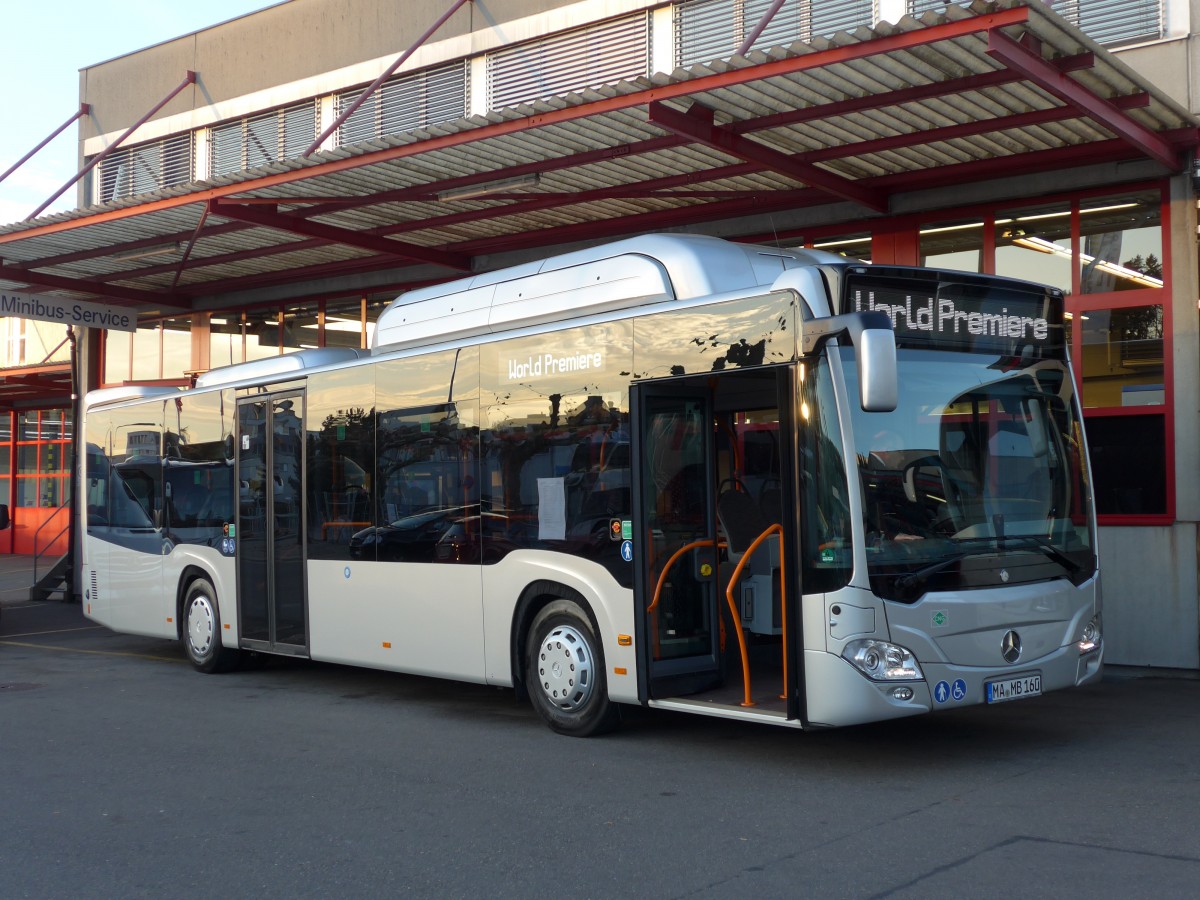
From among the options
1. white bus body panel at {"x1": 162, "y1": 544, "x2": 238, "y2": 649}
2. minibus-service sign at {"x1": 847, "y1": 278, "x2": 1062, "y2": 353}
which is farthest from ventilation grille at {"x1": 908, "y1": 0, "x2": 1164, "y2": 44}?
white bus body panel at {"x1": 162, "y1": 544, "x2": 238, "y2": 649}

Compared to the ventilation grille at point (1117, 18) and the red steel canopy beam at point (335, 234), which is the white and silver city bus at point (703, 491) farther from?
the ventilation grille at point (1117, 18)

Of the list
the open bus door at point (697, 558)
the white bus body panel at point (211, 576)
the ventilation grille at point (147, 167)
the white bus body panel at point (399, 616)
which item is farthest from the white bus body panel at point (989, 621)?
the ventilation grille at point (147, 167)

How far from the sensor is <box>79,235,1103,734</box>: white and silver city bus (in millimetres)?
7418

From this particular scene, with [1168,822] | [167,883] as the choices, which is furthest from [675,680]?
[167,883]

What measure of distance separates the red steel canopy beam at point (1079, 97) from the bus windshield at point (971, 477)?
2.36 meters

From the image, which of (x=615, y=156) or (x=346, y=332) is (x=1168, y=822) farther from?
(x=346, y=332)

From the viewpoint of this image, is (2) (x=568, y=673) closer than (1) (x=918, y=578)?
No

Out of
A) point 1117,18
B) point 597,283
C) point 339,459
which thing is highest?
point 1117,18

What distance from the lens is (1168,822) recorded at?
6383 mm

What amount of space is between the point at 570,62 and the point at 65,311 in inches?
315

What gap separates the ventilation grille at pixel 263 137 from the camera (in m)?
20.0

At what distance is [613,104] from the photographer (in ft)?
36.2

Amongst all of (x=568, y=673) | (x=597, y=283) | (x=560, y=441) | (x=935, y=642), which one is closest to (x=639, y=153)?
(x=597, y=283)

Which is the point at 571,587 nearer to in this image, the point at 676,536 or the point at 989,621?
the point at 676,536
